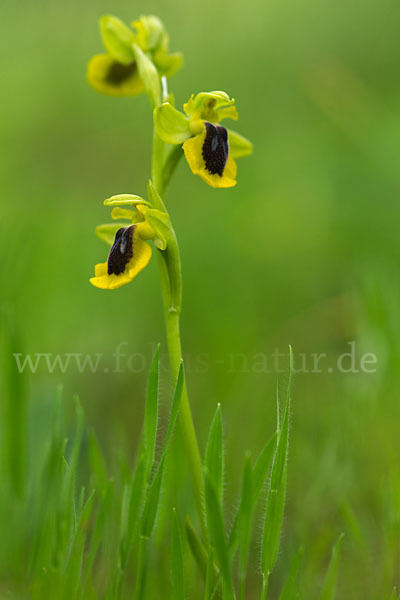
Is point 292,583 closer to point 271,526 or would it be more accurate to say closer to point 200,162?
point 271,526

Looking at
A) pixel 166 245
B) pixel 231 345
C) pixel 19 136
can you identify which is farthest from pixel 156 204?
pixel 19 136

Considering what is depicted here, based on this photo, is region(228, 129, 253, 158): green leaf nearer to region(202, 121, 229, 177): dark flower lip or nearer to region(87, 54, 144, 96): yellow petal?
region(202, 121, 229, 177): dark flower lip

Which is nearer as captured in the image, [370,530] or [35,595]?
[35,595]

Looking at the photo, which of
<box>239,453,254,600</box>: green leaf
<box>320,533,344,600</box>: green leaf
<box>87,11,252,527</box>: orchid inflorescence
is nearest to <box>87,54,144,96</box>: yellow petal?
<box>87,11,252,527</box>: orchid inflorescence

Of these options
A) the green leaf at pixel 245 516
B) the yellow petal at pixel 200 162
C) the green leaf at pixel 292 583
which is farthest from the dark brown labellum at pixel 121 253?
the green leaf at pixel 292 583

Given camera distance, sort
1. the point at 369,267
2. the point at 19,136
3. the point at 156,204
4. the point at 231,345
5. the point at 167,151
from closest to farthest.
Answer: the point at 156,204, the point at 167,151, the point at 231,345, the point at 369,267, the point at 19,136

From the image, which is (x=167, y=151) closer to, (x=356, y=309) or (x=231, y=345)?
(x=231, y=345)
